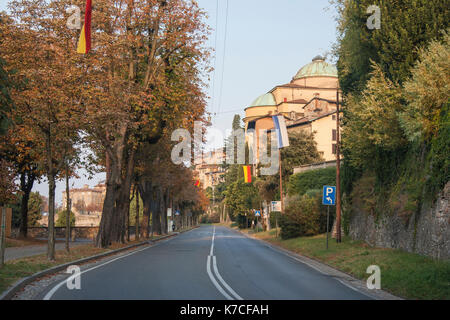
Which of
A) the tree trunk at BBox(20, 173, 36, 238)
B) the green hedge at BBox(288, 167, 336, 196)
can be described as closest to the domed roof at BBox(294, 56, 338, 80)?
the green hedge at BBox(288, 167, 336, 196)

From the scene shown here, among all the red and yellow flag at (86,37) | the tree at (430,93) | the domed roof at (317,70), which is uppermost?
the domed roof at (317,70)

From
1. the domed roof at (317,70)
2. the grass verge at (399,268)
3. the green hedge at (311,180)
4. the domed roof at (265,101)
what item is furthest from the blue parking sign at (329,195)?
the domed roof at (317,70)

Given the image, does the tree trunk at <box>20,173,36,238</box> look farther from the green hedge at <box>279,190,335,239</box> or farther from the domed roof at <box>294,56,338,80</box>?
the domed roof at <box>294,56,338,80</box>

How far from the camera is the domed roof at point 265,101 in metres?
108

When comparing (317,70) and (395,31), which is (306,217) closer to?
(395,31)

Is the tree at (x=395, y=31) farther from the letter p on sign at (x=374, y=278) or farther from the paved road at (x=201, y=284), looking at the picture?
the paved road at (x=201, y=284)

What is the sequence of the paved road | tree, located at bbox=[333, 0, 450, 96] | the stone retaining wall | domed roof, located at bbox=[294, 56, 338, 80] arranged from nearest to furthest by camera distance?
1. the paved road
2. the stone retaining wall
3. tree, located at bbox=[333, 0, 450, 96]
4. domed roof, located at bbox=[294, 56, 338, 80]

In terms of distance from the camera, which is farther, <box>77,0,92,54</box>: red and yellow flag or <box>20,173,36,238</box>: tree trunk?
<box>20,173,36,238</box>: tree trunk

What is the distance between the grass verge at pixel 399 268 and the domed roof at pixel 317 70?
3486 inches

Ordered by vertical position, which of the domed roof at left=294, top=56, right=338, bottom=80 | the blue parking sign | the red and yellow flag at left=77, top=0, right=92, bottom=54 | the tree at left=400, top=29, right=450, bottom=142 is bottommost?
the blue parking sign

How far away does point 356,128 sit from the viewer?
2350 centimetres

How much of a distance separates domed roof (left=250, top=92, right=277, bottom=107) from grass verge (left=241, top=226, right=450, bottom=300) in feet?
279

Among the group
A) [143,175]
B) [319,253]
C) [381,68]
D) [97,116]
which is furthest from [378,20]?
[143,175]

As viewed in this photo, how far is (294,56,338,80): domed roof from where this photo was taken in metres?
109
